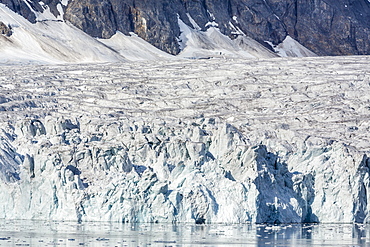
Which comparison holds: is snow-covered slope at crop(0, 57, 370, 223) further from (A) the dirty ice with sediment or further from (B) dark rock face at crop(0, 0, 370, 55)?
(B) dark rock face at crop(0, 0, 370, 55)

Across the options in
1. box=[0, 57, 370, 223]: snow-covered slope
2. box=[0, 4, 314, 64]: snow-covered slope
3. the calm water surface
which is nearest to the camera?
the calm water surface

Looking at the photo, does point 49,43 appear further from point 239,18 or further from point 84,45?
point 239,18

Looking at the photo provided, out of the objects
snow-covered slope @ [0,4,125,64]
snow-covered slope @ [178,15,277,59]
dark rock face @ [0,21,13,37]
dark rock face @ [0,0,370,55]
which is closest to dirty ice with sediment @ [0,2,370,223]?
snow-covered slope @ [0,4,125,64]

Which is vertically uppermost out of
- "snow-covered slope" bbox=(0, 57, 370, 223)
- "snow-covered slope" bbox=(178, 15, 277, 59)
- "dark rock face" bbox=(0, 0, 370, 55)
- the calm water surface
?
"dark rock face" bbox=(0, 0, 370, 55)

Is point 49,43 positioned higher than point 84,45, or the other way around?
point 84,45

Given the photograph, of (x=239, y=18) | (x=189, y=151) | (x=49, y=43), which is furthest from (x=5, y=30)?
(x=189, y=151)

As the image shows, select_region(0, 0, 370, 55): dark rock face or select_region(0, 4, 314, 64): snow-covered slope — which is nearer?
select_region(0, 4, 314, 64): snow-covered slope
